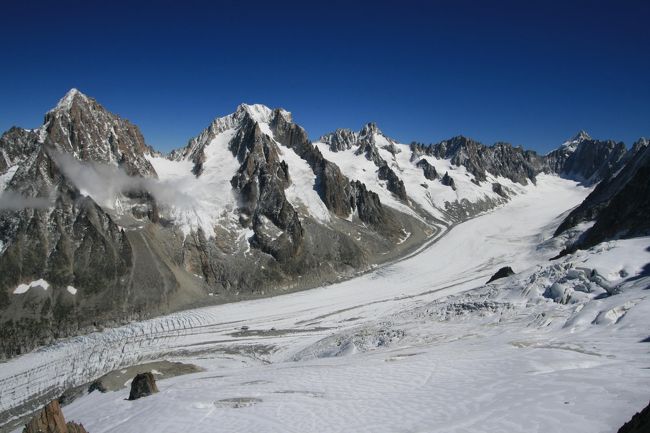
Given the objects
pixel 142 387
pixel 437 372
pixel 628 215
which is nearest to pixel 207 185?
pixel 628 215

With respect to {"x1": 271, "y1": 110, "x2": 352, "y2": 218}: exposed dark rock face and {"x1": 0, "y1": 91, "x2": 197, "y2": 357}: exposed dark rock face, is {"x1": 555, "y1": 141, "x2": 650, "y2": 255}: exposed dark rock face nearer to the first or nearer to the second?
{"x1": 271, "y1": 110, "x2": 352, "y2": 218}: exposed dark rock face

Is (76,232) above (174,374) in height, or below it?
above

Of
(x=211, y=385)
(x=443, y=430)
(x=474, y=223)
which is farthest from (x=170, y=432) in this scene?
(x=474, y=223)

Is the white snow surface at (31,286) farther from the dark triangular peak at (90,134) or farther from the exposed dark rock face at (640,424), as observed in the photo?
the exposed dark rock face at (640,424)

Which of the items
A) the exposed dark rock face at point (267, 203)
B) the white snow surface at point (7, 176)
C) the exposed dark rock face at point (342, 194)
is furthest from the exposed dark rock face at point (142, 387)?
the exposed dark rock face at point (342, 194)

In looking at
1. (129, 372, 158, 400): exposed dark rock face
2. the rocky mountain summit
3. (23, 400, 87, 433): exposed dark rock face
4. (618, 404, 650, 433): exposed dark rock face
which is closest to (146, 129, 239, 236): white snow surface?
the rocky mountain summit

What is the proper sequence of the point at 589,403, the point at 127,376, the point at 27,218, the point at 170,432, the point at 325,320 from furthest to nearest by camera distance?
the point at 27,218 → the point at 325,320 → the point at 127,376 → the point at 170,432 → the point at 589,403

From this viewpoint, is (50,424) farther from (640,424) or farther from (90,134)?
(90,134)

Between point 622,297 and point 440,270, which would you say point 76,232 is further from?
point 622,297
